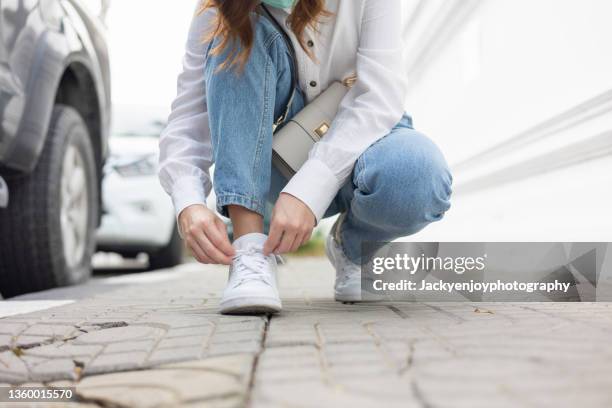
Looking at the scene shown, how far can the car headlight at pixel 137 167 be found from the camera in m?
4.40

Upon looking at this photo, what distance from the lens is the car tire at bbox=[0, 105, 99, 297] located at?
2502 millimetres

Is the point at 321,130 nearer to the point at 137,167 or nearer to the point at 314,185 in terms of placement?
the point at 314,185

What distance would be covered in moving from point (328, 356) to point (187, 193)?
0.69 m

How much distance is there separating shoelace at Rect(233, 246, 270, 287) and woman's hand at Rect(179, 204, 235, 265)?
3 cm

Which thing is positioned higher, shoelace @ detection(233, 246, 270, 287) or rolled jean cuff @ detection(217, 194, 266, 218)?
rolled jean cuff @ detection(217, 194, 266, 218)

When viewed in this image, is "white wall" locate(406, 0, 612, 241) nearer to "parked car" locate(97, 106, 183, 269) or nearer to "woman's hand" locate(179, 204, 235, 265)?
"woman's hand" locate(179, 204, 235, 265)

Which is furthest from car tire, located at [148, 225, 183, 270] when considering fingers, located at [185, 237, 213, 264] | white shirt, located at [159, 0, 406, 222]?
fingers, located at [185, 237, 213, 264]

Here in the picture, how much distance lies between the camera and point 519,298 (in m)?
1.95

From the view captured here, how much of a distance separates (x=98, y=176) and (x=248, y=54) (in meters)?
1.87

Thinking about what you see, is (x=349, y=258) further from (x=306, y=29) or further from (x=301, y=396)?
(x=301, y=396)

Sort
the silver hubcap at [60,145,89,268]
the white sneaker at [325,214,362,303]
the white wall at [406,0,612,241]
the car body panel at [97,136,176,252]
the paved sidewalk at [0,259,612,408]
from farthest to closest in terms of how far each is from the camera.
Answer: the car body panel at [97,136,176,252]
the silver hubcap at [60,145,89,268]
the white wall at [406,0,612,241]
the white sneaker at [325,214,362,303]
the paved sidewalk at [0,259,612,408]

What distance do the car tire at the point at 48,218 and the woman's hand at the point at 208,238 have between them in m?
1.15

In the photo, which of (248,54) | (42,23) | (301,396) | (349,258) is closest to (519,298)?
(349,258)

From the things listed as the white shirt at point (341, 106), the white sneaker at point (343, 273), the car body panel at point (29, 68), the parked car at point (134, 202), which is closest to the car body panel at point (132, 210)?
the parked car at point (134, 202)
